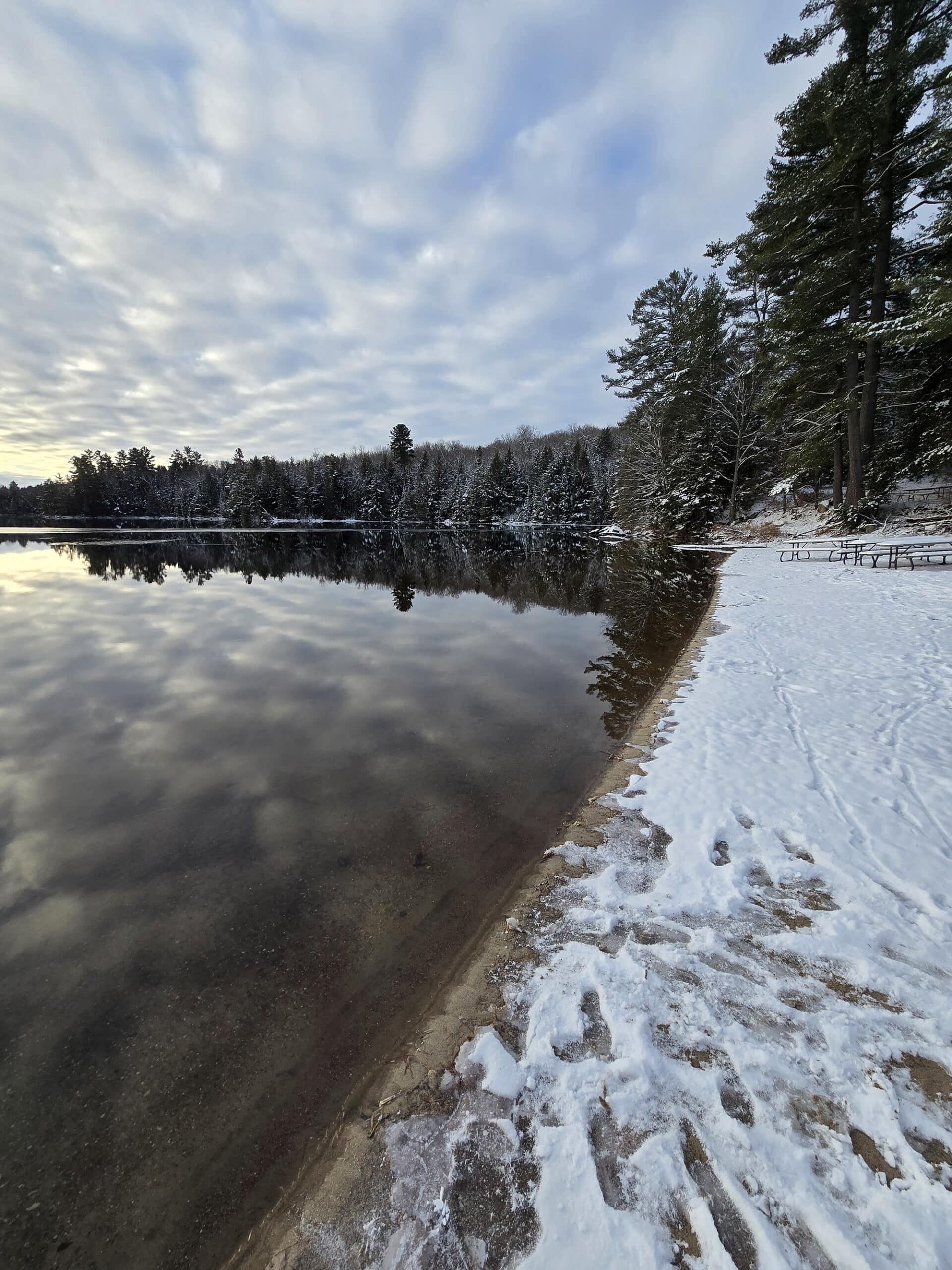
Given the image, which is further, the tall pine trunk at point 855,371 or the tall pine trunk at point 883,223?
the tall pine trunk at point 855,371

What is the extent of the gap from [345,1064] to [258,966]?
98 cm

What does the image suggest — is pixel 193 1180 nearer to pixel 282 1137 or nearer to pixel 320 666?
pixel 282 1137

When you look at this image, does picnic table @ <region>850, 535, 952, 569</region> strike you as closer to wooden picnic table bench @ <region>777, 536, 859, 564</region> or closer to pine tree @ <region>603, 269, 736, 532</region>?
wooden picnic table bench @ <region>777, 536, 859, 564</region>

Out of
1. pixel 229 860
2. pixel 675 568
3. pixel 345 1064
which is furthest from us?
pixel 675 568

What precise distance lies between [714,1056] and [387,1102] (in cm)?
161

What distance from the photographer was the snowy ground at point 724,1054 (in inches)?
69.6

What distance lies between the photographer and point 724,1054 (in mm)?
2354

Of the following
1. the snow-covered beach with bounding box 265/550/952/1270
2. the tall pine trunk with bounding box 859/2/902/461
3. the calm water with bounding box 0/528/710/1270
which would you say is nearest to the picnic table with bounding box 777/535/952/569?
the tall pine trunk with bounding box 859/2/902/461

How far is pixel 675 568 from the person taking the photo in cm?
2069

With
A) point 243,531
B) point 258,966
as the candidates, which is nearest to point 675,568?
point 258,966

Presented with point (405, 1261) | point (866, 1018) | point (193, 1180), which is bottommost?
point (193, 1180)

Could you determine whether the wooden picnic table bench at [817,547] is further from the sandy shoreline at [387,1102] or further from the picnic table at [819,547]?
the sandy shoreline at [387,1102]

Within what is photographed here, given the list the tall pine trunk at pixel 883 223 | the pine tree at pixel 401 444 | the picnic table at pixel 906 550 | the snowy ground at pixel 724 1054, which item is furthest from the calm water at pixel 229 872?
the pine tree at pixel 401 444

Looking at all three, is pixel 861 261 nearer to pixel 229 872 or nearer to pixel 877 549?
pixel 877 549
